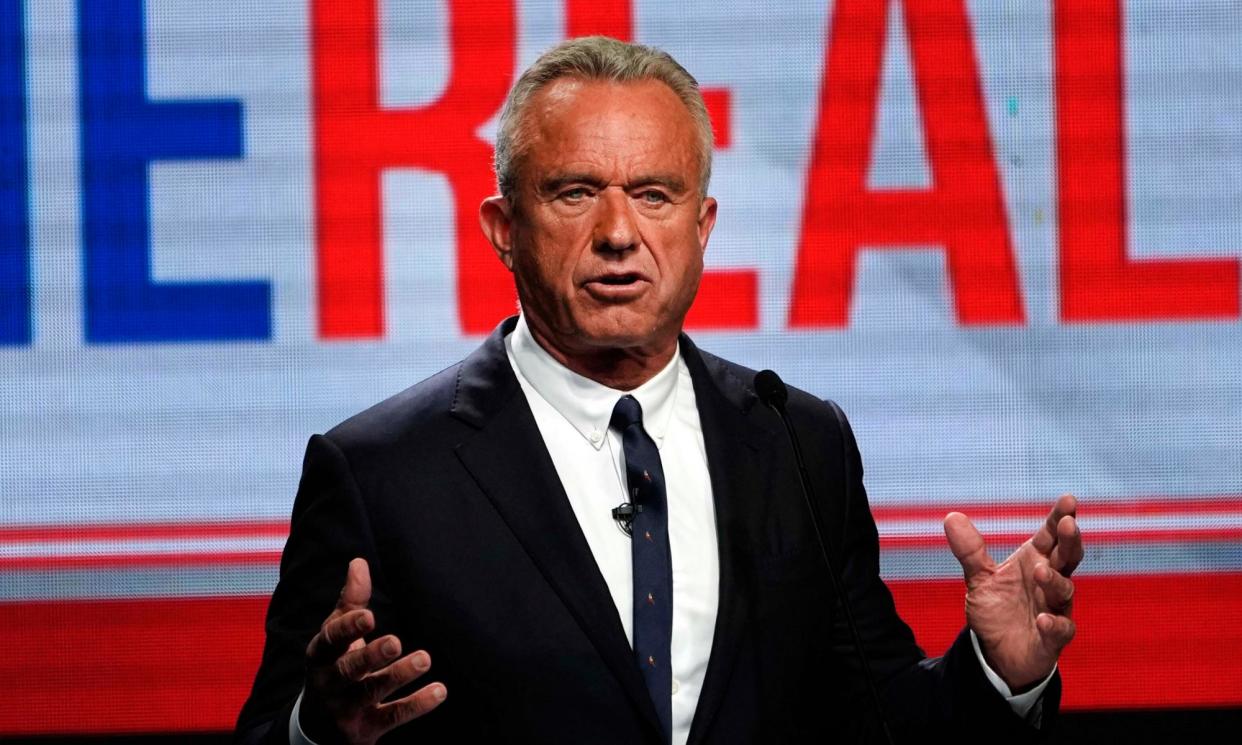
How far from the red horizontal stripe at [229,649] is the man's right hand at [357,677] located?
4.11ft

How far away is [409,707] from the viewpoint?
4.63 feet

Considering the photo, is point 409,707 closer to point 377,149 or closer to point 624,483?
point 624,483

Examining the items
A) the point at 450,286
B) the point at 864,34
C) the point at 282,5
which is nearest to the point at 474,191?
the point at 450,286

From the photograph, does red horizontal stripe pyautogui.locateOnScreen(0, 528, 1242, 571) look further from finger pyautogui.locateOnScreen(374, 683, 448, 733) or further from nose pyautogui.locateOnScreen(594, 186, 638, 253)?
finger pyautogui.locateOnScreen(374, 683, 448, 733)

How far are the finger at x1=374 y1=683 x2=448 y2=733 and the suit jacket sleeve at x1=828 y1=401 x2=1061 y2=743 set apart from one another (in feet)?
2.11

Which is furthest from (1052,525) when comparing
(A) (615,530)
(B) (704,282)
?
(B) (704,282)

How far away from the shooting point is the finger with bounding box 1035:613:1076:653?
62.8 inches

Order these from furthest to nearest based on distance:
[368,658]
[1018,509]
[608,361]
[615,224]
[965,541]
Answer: [1018,509] < [608,361] < [615,224] < [965,541] < [368,658]

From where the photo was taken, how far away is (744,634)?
1.73m

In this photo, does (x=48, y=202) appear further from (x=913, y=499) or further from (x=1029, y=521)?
(x=1029, y=521)

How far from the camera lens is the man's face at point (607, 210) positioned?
1.78m

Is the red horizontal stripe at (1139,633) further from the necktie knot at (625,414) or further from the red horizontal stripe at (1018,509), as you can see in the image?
the necktie knot at (625,414)

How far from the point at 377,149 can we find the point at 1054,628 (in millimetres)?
1573

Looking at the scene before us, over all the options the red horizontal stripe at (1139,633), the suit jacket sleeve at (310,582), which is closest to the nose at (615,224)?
the suit jacket sleeve at (310,582)
